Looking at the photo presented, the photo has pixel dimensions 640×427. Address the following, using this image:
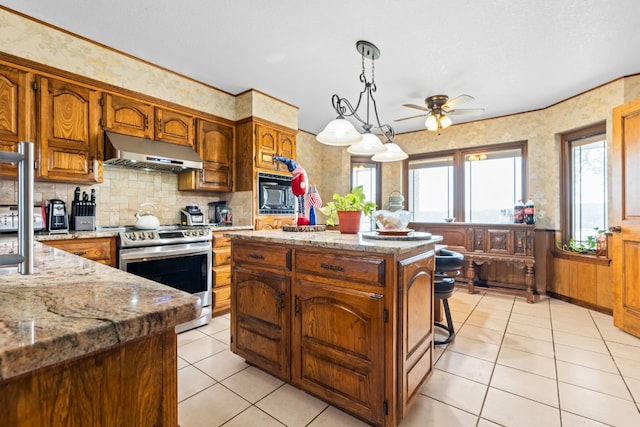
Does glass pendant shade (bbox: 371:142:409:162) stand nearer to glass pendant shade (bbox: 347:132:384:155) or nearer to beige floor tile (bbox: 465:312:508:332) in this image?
glass pendant shade (bbox: 347:132:384:155)

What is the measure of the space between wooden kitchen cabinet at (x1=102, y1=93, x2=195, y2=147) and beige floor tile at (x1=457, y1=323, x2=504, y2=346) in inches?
137

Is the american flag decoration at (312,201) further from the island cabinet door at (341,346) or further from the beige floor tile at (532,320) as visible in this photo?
the beige floor tile at (532,320)

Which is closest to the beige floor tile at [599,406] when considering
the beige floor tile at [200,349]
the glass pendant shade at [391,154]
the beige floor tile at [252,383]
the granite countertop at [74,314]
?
the beige floor tile at [252,383]

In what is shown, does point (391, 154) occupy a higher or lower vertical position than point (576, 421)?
higher

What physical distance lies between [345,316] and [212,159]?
2.76 metres

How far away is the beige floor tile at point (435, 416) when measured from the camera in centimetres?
158

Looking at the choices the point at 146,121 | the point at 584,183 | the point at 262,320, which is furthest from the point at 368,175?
the point at 262,320

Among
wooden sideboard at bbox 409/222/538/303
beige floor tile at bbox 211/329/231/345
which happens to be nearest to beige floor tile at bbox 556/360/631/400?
wooden sideboard at bbox 409/222/538/303

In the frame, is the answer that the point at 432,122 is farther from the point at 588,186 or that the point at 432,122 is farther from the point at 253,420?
the point at 253,420

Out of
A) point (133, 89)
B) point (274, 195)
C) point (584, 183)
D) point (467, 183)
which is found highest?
point (133, 89)

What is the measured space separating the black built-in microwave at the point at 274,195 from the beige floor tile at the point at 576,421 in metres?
3.17

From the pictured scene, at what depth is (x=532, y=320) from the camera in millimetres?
3098

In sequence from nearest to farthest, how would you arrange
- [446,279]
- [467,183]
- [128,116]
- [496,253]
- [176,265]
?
[446,279], [176,265], [128,116], [496,253], [467,183]

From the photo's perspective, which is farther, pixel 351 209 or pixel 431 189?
pixel 431 189
